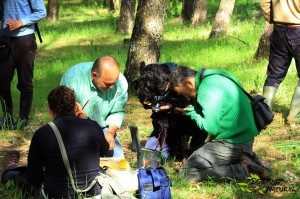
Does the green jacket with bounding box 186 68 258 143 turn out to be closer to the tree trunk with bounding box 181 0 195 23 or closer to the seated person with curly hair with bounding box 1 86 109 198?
Answer: the seated person with curly hair with bounding box 1 86 109 198

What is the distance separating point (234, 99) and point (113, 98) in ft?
4.19

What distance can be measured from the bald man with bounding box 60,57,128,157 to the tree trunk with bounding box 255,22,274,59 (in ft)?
18.3

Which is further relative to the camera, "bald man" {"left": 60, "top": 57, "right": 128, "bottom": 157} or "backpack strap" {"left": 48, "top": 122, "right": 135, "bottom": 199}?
"bald man" {"left": 60, "top": 57, "right": 128, "bottom": 157}

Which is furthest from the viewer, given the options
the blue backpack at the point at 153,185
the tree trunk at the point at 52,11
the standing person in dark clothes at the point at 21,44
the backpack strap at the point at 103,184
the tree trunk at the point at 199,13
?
the tree trunk at the point at 52,11

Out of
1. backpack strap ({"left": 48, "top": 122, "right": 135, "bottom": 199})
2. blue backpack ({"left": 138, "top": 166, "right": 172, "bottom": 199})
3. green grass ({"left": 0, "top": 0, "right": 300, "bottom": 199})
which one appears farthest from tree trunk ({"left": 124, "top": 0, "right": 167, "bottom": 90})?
backpack strap ({"left": 48, "top": 122, "right": 135, "bottom": 199})

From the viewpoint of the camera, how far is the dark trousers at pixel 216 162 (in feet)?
18.9

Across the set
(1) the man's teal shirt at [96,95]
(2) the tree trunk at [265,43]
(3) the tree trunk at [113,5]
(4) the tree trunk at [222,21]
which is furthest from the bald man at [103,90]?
(3) the tree trunk at [113,5]

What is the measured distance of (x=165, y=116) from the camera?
6645 mm

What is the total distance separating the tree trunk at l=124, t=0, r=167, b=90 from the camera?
9.36m

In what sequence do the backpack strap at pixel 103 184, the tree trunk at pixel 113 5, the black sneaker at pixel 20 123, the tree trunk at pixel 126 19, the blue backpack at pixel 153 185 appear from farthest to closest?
the tree trunk at pixel 113 5 → the tree trunk at pixel 126 19 → the black sneaker at pixel 20 123 → the blue backpack at pixel 153 185 → the backpack strap at pixel 103 184

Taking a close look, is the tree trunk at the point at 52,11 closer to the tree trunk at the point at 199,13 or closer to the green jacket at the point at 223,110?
the tree trunk at the point at 199,13

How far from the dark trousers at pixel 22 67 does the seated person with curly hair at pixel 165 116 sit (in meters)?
1.56

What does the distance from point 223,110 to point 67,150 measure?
5.83ft

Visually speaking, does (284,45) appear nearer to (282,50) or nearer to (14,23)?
(282,50)
